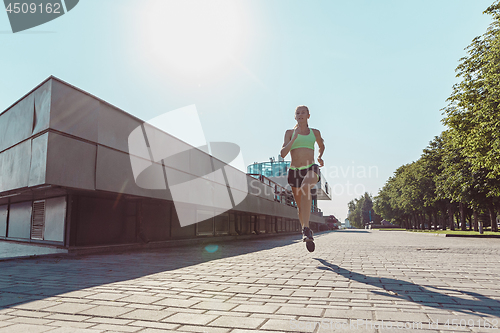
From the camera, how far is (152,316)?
2402 millimetres

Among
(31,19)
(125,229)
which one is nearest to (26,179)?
(125,229)

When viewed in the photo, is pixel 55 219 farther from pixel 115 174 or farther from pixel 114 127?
pixel 114 127

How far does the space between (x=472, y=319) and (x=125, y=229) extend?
28.2 feet

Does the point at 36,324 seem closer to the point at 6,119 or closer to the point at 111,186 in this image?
the point at 111,186

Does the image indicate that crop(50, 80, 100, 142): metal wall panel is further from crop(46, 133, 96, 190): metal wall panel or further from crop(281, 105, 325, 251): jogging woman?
crop(281, 105, 325, 251): jogging woman

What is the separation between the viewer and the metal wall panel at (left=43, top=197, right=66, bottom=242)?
25.9 feet

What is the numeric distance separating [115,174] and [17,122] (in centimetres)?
268

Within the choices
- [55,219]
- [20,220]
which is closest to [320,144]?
[55,219]

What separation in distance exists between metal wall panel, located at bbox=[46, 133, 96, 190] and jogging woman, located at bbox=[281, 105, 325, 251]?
443 centimetres

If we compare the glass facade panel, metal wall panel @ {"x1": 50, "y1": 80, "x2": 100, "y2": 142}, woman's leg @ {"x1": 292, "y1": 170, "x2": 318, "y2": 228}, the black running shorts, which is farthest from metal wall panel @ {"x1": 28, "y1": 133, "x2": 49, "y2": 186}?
the glass facade panel

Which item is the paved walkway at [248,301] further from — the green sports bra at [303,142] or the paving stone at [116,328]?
the green sports bra at [303,142]

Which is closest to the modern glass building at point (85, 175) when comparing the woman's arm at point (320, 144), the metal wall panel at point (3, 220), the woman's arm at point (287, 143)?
the metal wall panel at point (3, 220)

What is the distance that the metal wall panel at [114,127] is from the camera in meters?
8.37

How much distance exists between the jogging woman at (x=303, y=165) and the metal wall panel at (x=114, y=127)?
4690mm
